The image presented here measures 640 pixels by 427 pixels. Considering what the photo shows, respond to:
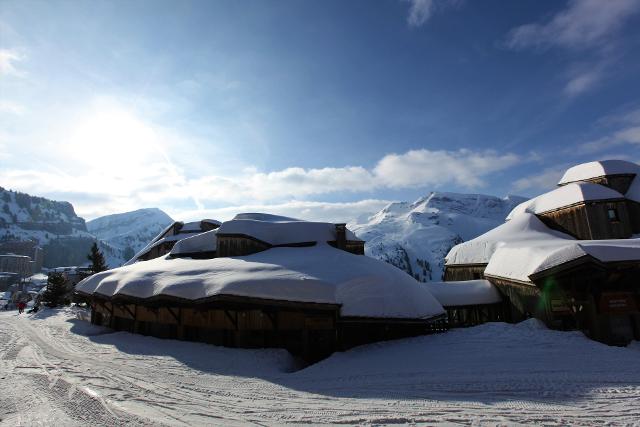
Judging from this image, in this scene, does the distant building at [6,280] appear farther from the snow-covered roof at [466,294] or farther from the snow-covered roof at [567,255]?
the snow-covered roof at [567,255]

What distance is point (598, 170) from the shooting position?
106 ft

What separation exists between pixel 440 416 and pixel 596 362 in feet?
24.0

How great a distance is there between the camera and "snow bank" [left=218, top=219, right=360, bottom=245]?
2495cm

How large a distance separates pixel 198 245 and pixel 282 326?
50.0ft

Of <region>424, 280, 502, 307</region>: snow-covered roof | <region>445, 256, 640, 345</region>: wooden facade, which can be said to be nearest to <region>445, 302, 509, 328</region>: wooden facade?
<region>424, 280, 502, 307</region>: snow-covered roof

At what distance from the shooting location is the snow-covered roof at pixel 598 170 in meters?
31.3

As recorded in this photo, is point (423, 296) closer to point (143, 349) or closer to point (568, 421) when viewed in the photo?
point (568, 421)

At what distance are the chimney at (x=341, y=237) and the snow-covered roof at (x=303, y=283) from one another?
5721mm

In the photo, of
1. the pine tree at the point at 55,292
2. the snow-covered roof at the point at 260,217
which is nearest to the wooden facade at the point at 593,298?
the snow-covered roof at the point at 260,217

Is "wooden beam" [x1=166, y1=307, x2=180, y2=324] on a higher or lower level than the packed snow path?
higher

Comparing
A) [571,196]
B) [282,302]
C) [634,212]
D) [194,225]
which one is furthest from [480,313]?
[194,225]

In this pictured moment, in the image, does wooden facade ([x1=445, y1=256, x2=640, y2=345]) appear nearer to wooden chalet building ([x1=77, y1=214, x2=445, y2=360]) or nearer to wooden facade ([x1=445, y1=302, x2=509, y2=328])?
wooden chalet building ([x1=77, y1=214, x2=445, y2=360])

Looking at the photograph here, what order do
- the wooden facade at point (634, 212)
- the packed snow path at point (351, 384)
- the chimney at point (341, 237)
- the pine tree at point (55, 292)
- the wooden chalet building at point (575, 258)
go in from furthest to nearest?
the pine tree at point (55, 292) → the wooden facade at point (634, 212) → the chimney at point (341, 237) → the wooden chalet building at point (575, 258) → the packed snow path at point (351, 384)

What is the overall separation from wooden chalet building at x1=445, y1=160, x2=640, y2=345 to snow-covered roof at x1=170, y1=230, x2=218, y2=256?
2144cm
